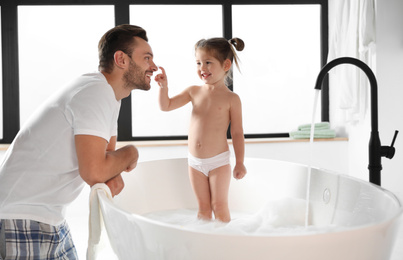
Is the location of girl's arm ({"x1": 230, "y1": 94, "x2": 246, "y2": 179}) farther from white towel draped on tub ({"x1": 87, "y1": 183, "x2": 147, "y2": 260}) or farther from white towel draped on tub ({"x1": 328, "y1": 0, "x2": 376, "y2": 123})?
white towel draped on tub ({"x1": 328, "y1": 0, "x2": 376, "y2": 123})

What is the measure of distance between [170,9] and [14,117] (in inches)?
64.5

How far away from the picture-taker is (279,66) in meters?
4.23

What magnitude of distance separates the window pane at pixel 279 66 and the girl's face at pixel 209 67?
5.94 feet

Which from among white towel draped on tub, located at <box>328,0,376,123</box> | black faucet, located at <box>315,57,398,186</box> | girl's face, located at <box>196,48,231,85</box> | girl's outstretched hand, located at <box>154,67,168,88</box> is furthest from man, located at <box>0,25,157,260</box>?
white towel draped on tub, located at <box>328,0,376,123</box>

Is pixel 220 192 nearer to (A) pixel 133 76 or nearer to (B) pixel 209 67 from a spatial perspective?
(B) pixel 209 67

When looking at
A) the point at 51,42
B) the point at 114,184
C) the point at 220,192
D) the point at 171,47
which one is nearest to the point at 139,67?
the point at 114,184

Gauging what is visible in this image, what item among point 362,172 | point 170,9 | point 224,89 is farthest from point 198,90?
point 170,9

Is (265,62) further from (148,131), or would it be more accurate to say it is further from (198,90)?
(198,90)

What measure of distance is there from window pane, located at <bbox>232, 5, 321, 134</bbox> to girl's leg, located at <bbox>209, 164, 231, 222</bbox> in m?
1.93

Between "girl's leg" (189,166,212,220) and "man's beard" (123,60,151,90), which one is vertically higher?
"man's beard" (123,60,151,90)

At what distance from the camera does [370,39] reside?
3.07 meters

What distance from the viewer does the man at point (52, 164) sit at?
1.35m

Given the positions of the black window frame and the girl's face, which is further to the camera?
the black window frame

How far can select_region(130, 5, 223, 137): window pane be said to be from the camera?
413cm
